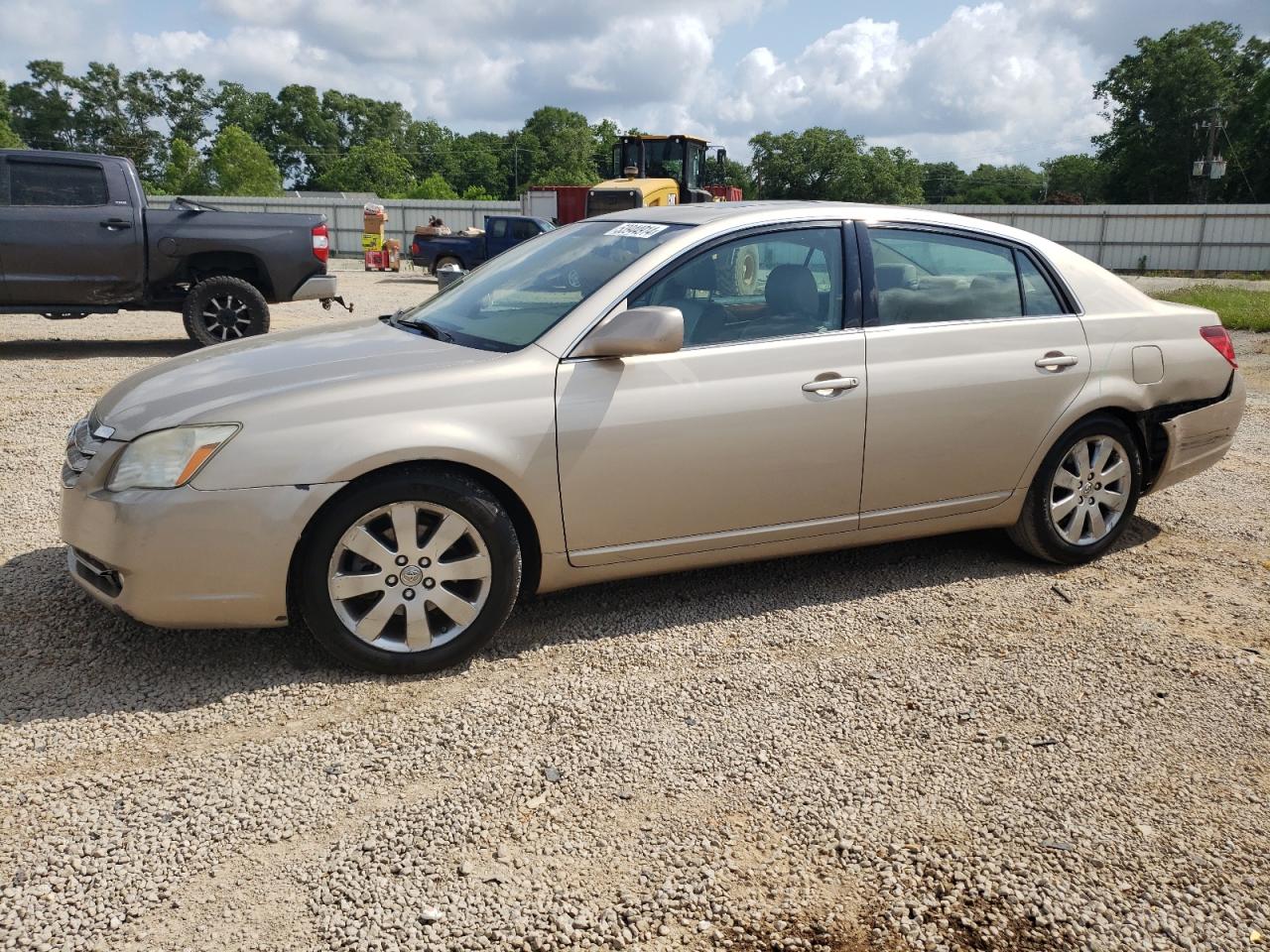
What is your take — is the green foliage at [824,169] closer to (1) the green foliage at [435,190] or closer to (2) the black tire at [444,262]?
Result: (1) the green foliage at [435,190]

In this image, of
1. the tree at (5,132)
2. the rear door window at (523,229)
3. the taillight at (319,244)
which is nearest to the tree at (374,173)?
the tree at (5,132)

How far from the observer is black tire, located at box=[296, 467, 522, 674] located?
11.2ft

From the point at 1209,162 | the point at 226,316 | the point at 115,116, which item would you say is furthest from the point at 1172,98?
the point at 115,116

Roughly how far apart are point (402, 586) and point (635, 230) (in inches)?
70.9

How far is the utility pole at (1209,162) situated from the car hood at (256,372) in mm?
59553

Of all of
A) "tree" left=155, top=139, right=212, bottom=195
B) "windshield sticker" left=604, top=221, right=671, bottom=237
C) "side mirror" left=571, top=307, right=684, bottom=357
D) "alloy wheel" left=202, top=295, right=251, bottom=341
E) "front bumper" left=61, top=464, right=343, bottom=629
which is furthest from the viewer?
"tree" left=155, top=139, right=212, bottom=195

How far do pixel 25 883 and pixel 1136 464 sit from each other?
15.0ft

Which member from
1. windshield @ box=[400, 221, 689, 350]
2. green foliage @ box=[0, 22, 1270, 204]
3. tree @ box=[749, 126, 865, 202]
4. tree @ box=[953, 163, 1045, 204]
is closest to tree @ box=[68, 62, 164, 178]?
green foliage @ box=[0, 22, 1270, 204]

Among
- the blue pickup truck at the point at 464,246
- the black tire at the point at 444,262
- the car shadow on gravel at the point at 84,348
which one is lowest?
the car shadow on gravel at the point at 84,348

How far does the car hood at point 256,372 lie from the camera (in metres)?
3.48

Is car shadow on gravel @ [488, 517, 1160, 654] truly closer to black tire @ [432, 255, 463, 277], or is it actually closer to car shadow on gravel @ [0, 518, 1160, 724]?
car shadow on gravel @ [0, 518, 1160, 724]

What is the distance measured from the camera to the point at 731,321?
4062 mm

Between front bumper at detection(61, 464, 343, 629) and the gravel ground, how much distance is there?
313mm

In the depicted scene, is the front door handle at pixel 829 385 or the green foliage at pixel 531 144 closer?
the front door handle at pixel 829 385
